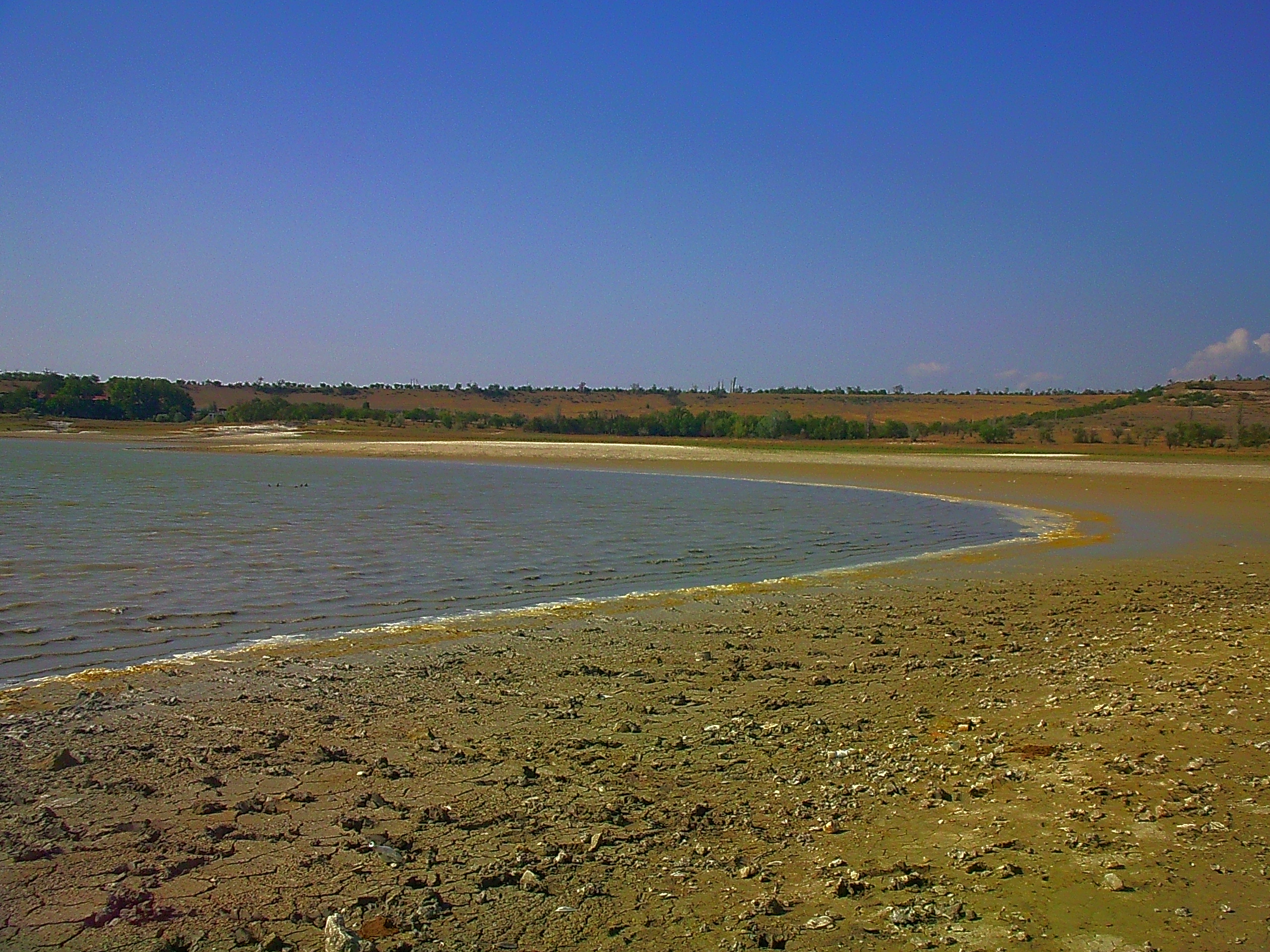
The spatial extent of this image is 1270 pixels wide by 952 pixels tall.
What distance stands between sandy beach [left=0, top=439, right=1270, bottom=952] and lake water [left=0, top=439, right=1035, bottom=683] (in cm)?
165

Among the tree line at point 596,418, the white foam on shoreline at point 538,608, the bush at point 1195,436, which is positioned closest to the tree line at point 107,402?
the tree line at point 596,418

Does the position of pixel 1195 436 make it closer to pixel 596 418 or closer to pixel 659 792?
pixel 596 418

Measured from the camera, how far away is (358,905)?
3953mm

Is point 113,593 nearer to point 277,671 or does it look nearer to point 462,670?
point 277,671

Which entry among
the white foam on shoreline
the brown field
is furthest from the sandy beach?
the brown field

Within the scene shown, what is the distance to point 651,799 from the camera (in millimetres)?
5113

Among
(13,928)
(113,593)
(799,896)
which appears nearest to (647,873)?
(799,896)

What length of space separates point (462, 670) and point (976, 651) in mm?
4387

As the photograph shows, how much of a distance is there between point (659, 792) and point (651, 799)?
0.12 meters

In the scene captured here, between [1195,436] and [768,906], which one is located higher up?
[1195,436]

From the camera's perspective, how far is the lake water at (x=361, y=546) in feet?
33.9

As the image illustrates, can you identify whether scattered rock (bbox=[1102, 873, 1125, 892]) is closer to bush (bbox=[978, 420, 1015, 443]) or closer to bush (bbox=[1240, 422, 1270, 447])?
bush (bbox=[1240, 422, 1270, 447])

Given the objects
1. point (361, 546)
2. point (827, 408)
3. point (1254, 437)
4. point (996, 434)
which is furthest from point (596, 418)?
point (361, 546)

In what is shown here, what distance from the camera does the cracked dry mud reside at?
151 inches
